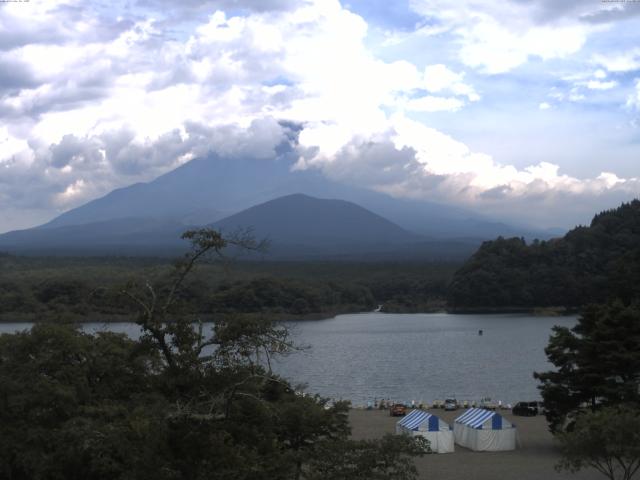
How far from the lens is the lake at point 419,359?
27766 mm

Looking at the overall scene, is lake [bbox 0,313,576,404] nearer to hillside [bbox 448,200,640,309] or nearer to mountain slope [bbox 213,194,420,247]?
hillside [bbox 448,200,640,309]

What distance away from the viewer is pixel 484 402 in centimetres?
2353

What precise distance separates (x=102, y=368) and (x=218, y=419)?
465 cm

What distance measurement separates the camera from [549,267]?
64.0m

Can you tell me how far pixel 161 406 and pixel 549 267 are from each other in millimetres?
60613

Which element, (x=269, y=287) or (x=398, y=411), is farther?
A: (x=269, y=287)

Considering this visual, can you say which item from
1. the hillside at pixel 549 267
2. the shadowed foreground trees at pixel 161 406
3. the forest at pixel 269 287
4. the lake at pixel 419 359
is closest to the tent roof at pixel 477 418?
the lake at pixel 419 359

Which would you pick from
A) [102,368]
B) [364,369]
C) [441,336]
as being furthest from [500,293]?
[102,368]

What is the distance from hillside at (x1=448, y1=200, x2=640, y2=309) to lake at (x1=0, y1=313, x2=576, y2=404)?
540 cm

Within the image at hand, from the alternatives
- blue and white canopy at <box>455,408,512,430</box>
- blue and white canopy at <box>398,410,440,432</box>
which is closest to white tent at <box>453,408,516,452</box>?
blue and white canopy at <box>455,408,512,430</box>

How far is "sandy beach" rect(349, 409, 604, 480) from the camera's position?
1427cm

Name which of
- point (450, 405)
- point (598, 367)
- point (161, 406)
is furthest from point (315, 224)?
point (161, 406)

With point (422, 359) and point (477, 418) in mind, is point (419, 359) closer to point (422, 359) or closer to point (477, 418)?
point (422, 359)

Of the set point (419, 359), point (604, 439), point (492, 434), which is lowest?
point (419, 359)
